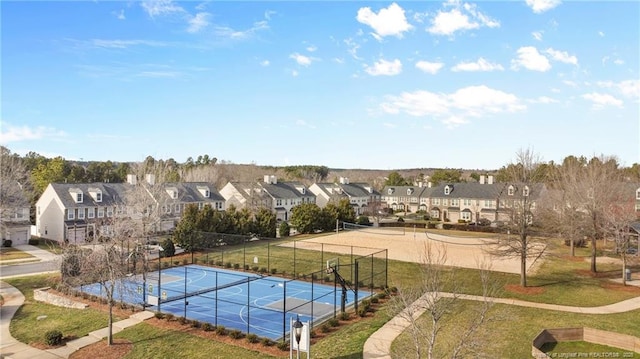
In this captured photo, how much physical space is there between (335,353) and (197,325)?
755 centimetres

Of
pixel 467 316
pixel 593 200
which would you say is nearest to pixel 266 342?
pixel 467 316

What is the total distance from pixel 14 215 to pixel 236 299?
32831 mm

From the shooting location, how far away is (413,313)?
16.6 meters

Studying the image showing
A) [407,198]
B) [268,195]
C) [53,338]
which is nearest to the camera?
[53,338]

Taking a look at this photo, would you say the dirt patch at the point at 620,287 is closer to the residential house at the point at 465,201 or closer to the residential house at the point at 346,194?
the residential house at the point at 465,201

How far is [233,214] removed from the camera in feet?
154

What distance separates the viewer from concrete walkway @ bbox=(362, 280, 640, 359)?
55.7ft

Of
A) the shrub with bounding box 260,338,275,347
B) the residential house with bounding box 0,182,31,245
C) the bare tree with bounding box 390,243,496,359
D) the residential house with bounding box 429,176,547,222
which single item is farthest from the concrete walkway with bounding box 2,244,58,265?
the residential house with bounding box 429,176,547,222

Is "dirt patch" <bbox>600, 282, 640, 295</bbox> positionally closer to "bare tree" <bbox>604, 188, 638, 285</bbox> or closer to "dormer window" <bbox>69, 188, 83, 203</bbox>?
"bare tree" <bbox>604, 188, 638, 285</bbox>

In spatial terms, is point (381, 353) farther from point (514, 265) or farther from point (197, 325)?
point (514, 265)

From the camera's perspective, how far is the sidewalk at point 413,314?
55.7 feet

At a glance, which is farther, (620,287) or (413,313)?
(620,287)

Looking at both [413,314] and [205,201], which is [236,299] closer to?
[413,314]

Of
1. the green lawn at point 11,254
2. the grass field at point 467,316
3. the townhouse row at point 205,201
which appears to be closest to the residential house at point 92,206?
the townhouse row at point 205,201
